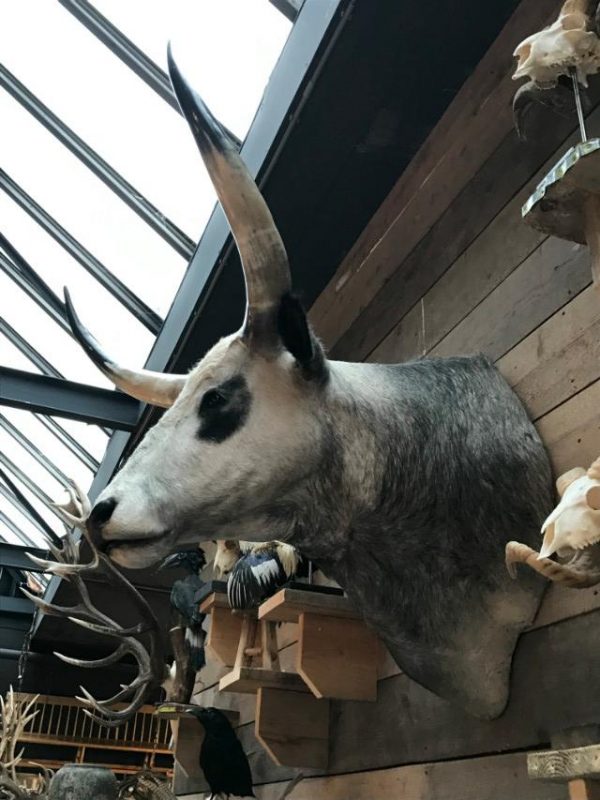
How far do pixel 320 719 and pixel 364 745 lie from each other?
188mm

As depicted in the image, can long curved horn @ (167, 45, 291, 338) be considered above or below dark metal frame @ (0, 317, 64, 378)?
below

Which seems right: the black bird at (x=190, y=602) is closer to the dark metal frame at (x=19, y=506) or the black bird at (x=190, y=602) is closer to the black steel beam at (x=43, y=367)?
the black steel beam at (x=43, y=367)

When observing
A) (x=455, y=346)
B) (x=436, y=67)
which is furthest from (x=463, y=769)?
(x=436, y=67)

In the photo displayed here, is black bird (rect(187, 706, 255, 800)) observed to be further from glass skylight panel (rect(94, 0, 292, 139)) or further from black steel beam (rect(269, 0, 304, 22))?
black steel beam (rect(269, 0, 304, 22))

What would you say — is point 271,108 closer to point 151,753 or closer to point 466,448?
point 466,448

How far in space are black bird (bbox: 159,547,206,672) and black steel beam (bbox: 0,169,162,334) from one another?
3.35 feet

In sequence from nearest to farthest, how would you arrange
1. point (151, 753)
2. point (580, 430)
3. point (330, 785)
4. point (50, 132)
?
point (580, 430) → point (330, 785) → point (50, 132) → point (151, 753)

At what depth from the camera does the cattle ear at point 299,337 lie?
1057 millimetres

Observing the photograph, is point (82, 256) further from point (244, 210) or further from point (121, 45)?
point (244, 210)

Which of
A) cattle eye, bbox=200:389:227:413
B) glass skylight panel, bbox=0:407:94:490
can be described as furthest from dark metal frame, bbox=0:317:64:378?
cattle eye, bbox=200:389:227:413

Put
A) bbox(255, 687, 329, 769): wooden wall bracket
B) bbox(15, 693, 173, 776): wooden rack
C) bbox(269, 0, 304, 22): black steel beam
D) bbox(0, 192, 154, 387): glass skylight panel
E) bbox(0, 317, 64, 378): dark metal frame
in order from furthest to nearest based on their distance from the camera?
bbox(15, 693, 173, 776): wooden rack, bbox(0, 317, 64, 378): dark metal frame, bbox(0, 192, 154, 387): glass skylight panel, bbox(269, 0, 304, 22): black steel beam, bbox(255, 687, 329, 769): wooden wall bracket

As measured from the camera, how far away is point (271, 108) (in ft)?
5.57

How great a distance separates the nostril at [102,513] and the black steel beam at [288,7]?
1.28 m

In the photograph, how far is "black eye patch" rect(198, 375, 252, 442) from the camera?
107 centimetres
